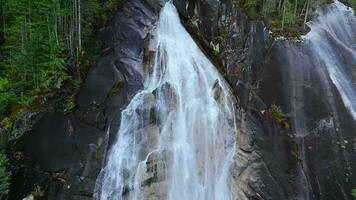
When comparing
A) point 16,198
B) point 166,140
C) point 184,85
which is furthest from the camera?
point 184,85

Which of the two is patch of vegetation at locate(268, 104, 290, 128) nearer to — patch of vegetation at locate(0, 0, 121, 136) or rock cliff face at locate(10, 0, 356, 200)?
rock cliff face at locate(10, 0, 356, 200)

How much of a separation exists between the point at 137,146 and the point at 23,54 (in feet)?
24.5

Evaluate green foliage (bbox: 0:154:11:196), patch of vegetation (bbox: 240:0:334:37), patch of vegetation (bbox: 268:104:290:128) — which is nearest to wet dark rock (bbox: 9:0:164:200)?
green foliage (bbox: 0:154:11:196)

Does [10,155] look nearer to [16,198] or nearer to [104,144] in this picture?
[16,198]

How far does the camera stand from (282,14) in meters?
24.7

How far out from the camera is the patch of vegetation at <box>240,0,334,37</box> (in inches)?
918

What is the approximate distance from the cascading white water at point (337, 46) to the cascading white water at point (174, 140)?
228 inches

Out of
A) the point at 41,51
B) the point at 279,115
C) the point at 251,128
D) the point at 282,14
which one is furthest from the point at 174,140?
the point at 282,14

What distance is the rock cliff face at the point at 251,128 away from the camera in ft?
61.4

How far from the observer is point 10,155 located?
19.0 m

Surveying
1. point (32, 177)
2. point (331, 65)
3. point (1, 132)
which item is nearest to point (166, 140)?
point (32, 177)

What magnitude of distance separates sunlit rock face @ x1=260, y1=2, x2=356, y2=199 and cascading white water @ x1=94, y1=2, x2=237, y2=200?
2987 mm

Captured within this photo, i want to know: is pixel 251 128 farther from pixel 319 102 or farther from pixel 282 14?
pixel 282 14

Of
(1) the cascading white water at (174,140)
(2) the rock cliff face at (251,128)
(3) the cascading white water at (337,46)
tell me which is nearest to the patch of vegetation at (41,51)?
(2) the rock cliff face at (251,128)
